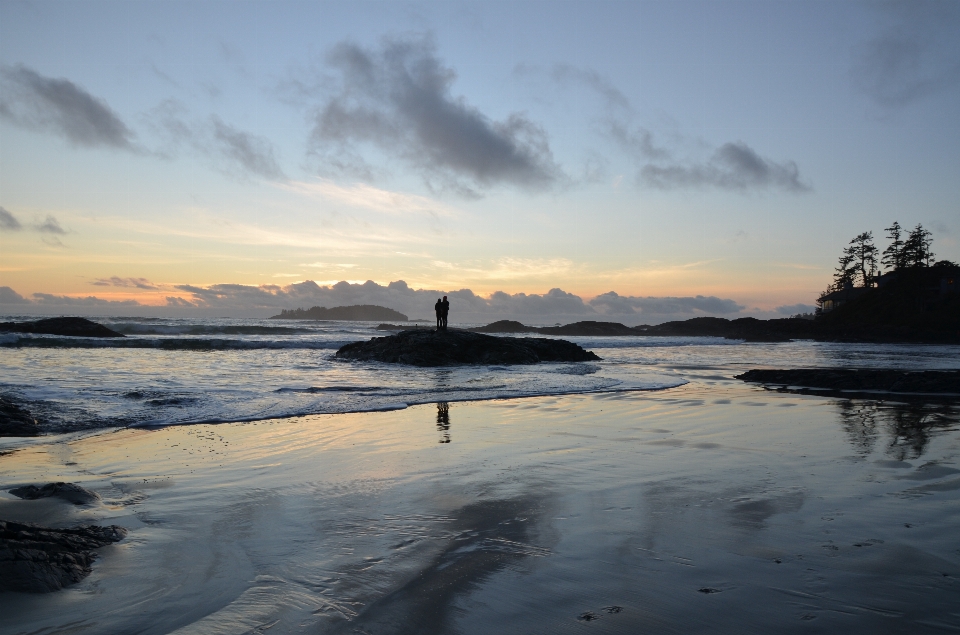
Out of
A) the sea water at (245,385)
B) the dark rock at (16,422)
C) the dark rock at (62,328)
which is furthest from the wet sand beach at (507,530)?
the dark rock at (62,328)

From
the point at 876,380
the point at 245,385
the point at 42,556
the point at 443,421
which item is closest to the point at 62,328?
the point at 245,385

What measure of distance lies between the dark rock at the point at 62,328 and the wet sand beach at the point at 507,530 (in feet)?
105

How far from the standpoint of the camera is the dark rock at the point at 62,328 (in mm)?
33062

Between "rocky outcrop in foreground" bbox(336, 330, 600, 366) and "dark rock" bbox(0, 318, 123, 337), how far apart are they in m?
19.4

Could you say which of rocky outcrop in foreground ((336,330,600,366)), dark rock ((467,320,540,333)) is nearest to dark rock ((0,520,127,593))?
rocky outcrop in foreground ((336,330,600,366))

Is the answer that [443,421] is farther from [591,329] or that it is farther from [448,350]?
[591,329]

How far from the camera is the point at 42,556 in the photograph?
3.29 m

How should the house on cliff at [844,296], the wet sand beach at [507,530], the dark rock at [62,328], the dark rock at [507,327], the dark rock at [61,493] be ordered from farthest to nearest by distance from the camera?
the house on cliff at [844,296], the dark rock at [507,327], the dark rock at [62,328], the dark rock at [61,493], the wet sand beach at [507,530]

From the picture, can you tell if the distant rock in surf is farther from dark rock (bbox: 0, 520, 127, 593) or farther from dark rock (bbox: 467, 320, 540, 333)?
dark rock (bbox: 0, 520, 127, 593)

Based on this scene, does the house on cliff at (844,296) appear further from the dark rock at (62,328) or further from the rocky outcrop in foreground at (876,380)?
the dark rock at (62,328)

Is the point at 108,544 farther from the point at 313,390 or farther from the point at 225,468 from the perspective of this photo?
the point at 313,390

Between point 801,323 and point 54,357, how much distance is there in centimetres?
6664

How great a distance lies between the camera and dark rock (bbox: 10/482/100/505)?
4.81 meters

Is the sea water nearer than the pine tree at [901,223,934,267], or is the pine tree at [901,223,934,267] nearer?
the sea water
